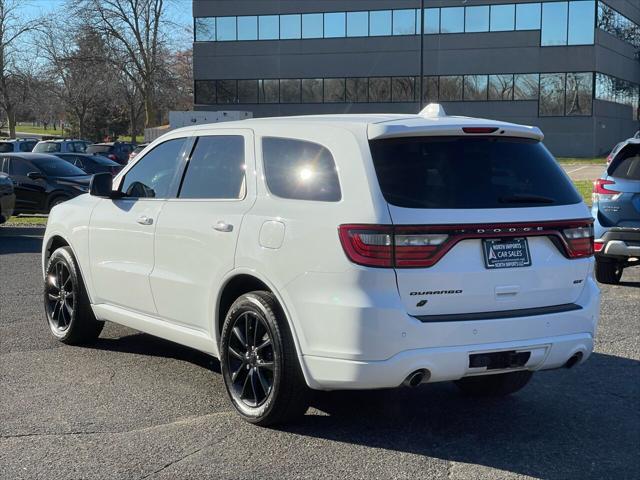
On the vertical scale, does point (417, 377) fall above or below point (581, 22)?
below

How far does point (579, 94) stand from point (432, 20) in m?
10.4

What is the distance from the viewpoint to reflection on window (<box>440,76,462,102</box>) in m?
53.9

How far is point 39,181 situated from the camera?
1842 cm

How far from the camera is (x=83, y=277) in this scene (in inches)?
266

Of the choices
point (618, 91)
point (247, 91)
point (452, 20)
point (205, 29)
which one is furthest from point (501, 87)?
point (205, 29)

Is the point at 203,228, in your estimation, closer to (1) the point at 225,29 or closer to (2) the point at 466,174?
(2) the point at 466,174

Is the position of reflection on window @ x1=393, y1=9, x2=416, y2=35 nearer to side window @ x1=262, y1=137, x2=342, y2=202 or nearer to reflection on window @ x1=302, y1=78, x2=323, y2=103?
reflection on window @ x1=302, y1=78, x2=323, y2=103

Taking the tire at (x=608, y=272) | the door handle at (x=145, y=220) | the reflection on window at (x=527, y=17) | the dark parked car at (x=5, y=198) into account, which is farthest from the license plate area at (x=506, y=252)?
the reflection on window at (x=527, y=17)

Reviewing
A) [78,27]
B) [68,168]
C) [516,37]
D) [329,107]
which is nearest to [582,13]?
[516,37]

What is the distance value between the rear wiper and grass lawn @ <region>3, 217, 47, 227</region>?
14911mm

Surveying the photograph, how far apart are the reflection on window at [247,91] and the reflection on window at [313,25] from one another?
501cm

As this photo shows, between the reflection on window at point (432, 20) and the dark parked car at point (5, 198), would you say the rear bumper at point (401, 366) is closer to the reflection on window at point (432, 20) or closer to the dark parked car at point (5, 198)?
the dark parked car at point (5, 198)

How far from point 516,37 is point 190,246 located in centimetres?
4996

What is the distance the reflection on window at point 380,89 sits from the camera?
54812 mm
